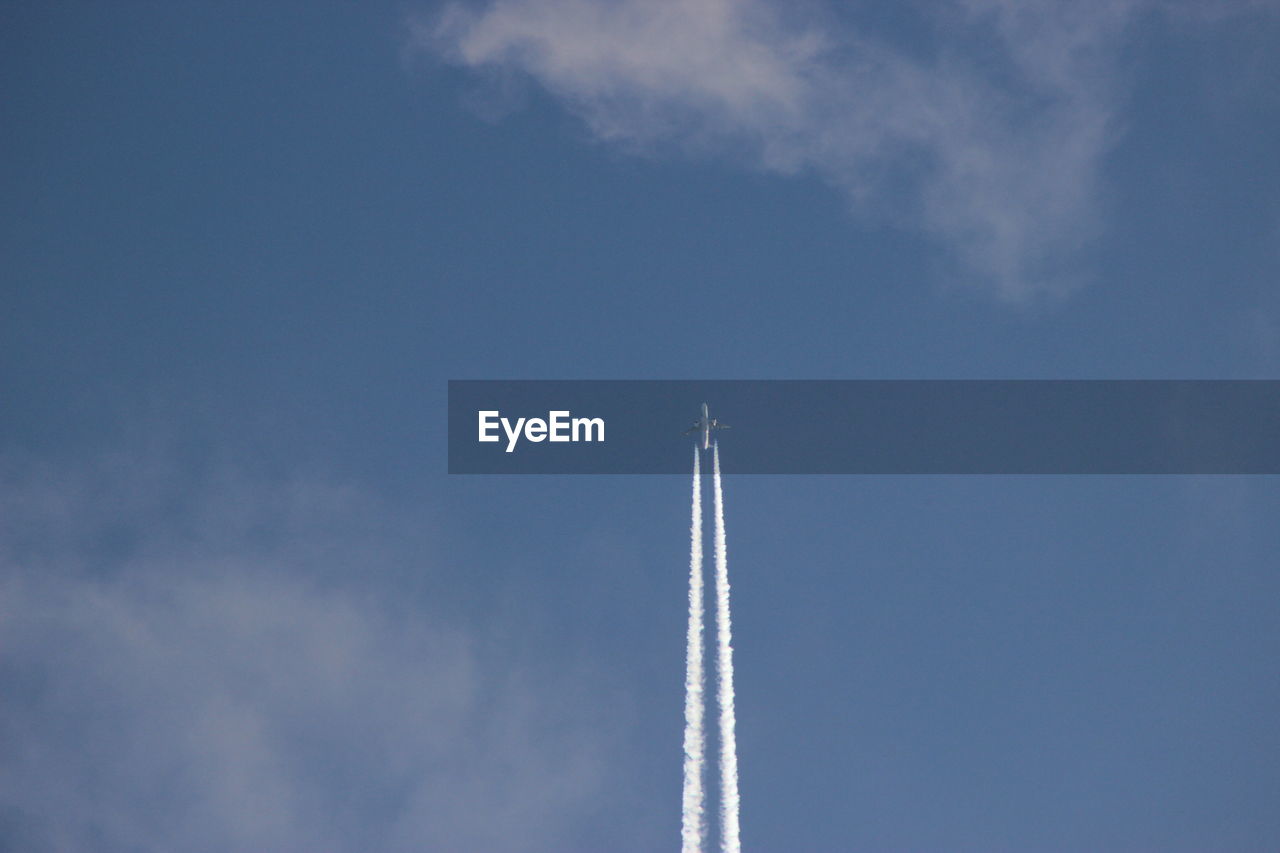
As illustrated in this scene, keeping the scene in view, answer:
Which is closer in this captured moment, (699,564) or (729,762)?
(729,762)

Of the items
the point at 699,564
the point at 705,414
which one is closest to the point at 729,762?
the point at 699,564

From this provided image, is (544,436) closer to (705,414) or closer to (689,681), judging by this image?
(705,414)

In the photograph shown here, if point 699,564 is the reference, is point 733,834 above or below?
below

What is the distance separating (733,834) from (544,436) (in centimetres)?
3598

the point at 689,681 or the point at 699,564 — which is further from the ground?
the point at 699,564

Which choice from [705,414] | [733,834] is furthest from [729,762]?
[705,414]

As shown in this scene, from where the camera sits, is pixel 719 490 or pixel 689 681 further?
pixel 719 490

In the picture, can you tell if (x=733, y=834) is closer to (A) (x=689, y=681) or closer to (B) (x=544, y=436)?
(A) (x=689, y=681)

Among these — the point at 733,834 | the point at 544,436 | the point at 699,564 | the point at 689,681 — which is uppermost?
the point at 544,436

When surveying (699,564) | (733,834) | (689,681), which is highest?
(699,564)

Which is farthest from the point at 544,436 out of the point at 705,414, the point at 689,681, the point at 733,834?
the point at 733,834

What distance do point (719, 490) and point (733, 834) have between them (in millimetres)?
31108

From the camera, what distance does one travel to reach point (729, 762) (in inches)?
4993

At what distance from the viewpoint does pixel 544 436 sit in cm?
14062
